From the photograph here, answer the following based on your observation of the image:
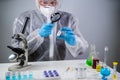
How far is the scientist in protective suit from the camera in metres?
2.09

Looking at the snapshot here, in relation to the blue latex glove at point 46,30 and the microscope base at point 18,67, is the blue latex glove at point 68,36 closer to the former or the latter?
the blue latex glove at point 46,30

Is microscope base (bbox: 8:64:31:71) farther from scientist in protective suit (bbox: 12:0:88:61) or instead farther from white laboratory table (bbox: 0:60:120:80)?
scientist in protective suit (bbox: 12:0:88:61)

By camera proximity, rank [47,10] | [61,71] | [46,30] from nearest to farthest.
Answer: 1. [61,71]
2. [46,30]
3. [47,10]

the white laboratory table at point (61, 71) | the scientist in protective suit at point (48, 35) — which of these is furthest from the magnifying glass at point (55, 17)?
the white laboratory table at point (61, 71)

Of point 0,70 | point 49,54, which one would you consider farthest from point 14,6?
point 0,70

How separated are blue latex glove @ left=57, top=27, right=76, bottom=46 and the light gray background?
0.54 feet

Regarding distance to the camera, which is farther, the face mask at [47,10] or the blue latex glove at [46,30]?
the face mask at [47,10]

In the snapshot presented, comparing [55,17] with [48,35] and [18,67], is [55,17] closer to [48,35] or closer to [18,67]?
[48,35]

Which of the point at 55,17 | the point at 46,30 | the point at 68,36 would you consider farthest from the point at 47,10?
the point at 68,36

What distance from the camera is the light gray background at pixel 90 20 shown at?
208cm

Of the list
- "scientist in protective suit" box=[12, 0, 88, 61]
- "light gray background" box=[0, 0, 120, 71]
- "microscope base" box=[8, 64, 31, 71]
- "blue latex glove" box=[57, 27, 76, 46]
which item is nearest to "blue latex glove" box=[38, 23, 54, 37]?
"scientist in protective suit" box=[12, 0, 88, 61]

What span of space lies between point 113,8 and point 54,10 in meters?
0.71

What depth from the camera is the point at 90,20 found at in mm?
2189

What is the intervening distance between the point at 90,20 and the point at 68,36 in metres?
0.37
